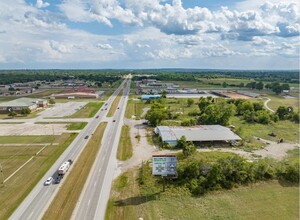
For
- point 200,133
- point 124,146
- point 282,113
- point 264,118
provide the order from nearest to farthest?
1. point 124,146
2. point 200,133
3. point 264,118
4. point 282,113

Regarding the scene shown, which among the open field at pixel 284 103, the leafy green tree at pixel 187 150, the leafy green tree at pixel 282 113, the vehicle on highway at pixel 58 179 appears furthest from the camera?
the open field at pixel 284 103

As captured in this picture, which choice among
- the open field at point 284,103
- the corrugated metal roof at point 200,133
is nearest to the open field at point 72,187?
the corrugated metal roof at point 200,133

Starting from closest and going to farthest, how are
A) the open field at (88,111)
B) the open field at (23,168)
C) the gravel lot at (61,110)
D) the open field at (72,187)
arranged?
the open field at (72,187), the open field at (23,168), the open field at (88,111), the gravel lot at (61,110)

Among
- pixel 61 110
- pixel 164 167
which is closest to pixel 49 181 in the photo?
pixel 164 167

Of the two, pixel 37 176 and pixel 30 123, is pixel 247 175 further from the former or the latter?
pixel 30 123

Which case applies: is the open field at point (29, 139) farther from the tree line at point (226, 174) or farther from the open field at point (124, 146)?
the tree line at point (226, 174)

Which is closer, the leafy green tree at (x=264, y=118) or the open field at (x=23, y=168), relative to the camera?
the open field at (x=23, y=168)

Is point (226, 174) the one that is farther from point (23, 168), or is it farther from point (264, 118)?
point (264, 118)
